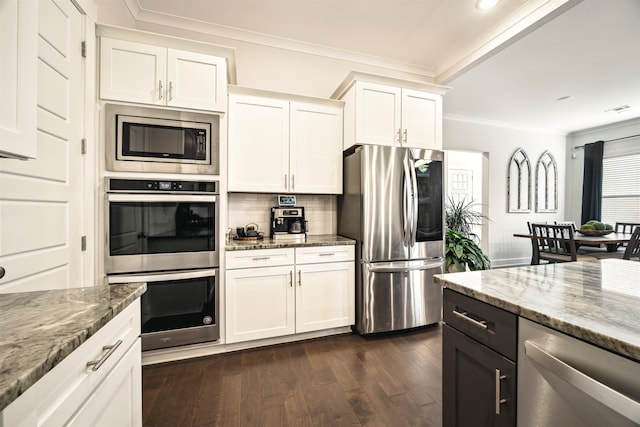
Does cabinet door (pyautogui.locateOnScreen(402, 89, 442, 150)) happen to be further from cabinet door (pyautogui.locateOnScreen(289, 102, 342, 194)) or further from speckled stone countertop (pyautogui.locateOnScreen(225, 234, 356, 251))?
speckled stone countertop (pyautogui.locateOnScreen(225, 234, 356, 251))

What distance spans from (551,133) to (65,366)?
8.02 m

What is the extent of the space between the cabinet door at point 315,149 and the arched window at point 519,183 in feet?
14.8

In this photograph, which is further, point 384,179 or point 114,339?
point 384,179

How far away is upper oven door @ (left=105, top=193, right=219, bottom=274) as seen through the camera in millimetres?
1930

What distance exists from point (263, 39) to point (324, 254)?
2.41 metres

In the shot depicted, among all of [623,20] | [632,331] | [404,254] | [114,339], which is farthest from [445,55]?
[114,339]

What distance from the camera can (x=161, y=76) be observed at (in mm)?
2047

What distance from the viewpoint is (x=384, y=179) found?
255 centimetres

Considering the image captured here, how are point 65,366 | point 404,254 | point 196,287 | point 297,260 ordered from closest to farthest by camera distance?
point 65,366
point 196,287
point 297,260
point 404,254

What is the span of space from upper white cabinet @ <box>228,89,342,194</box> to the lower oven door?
0.89 metres

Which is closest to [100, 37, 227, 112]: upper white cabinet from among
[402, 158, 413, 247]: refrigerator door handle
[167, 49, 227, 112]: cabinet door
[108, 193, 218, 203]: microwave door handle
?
[167, 49, 227, 112]: cabinet door

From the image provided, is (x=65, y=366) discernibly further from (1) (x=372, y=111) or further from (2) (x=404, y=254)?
(1) (x=372, y=111)

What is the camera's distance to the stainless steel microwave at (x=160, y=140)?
1.95 m

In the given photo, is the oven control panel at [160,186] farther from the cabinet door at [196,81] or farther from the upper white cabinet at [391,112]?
the upper white cabinet at [391,112]
